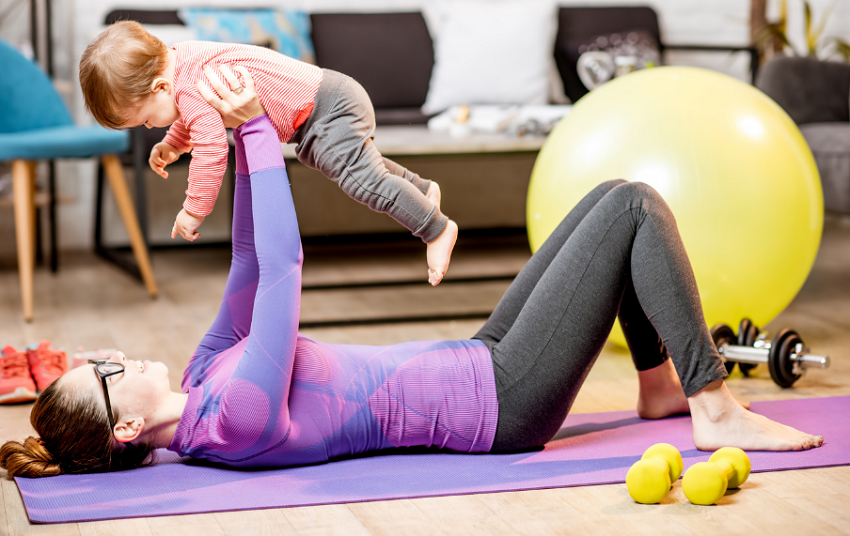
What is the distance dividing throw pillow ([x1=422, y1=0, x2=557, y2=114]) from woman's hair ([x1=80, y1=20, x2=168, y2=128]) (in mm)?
2618

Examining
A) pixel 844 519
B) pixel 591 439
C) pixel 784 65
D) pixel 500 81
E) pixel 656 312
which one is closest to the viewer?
pixel 844 519

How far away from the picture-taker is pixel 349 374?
1501mm

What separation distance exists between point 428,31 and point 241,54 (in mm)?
2905

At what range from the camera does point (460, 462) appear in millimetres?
1558

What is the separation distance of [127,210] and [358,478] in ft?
6.53

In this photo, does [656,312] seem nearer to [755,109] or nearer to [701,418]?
[701,418]

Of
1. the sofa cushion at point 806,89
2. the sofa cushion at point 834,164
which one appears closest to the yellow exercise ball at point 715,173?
the sofa cushion at point 834,164

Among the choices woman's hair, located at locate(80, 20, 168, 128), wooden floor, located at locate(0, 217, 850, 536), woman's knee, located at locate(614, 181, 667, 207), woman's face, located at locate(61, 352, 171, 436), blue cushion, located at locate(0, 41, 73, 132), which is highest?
woman's hair, located at locate(80, 20, 168, 128)

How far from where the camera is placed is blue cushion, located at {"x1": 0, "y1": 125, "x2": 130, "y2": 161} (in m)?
2.86

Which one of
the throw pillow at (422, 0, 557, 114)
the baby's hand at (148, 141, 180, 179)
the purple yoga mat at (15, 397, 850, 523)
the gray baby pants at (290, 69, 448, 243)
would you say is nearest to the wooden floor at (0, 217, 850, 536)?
the purple yoga mat at (15, 397, 850, 523)

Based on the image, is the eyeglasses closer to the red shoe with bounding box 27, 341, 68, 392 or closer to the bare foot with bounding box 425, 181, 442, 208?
the bare foot with bounding box 425, 181, 442, 208

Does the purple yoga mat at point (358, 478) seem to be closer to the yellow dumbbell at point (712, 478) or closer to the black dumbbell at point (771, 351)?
the yellow dumbbell at point (712, 478)

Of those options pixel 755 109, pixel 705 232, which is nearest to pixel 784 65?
pixel 755 109

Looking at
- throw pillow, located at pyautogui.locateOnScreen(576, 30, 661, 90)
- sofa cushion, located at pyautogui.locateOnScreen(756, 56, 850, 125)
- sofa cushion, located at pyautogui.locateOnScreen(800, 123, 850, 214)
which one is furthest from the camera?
throw pillow, located at pyautogui.locateOnScreen(576, 30, 661, 90)
